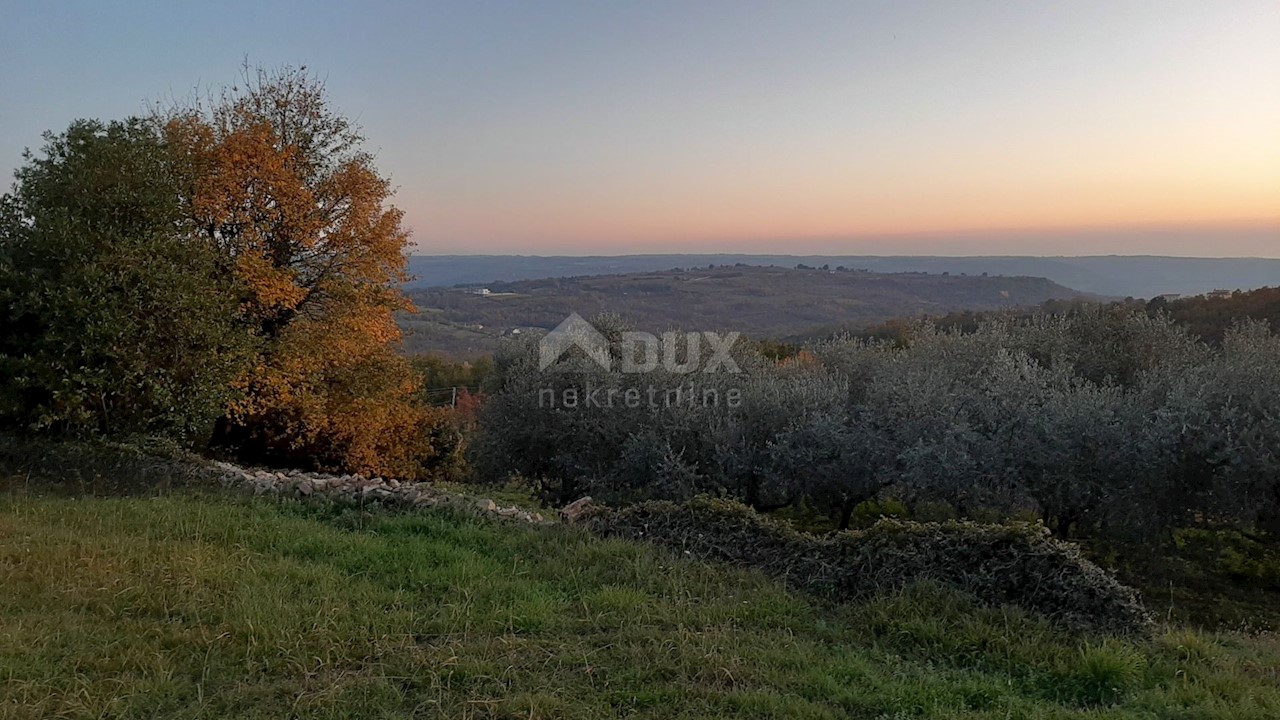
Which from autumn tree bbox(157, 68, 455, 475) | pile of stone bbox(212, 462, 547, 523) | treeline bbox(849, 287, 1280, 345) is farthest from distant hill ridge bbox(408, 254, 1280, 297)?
pile of stone bbox(212, 462, 547, 523)

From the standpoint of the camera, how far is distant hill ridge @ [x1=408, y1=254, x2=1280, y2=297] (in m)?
55.0

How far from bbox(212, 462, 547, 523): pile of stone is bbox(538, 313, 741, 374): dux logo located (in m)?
4.62

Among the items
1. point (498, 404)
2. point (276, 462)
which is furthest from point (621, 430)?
point (276, 462)

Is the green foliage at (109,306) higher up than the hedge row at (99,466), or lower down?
higher up

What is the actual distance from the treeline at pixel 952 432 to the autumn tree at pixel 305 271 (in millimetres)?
3884

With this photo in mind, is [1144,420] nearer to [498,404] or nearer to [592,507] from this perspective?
[592,507]

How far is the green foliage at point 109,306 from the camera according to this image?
32.5ft

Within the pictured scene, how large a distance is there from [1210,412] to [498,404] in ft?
32.6

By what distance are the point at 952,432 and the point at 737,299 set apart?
49.3 m

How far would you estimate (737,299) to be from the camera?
5753cm

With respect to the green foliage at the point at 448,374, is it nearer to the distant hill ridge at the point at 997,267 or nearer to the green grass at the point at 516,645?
the distant hill ridge at the point at 997,267

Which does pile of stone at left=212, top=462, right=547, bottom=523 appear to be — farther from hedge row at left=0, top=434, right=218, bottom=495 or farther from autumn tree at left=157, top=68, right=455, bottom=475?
autumn tree at left=157, top=68, right=455, bottom=475

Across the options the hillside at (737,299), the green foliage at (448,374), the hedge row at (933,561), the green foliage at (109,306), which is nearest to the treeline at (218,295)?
the green foliage at (109,306)

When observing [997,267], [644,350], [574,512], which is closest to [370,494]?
[574,512]
